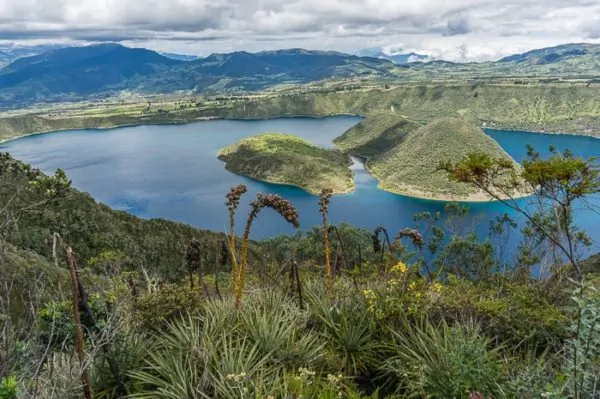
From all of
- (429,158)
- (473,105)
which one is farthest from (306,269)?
(473,105)

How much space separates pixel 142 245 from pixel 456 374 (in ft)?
118

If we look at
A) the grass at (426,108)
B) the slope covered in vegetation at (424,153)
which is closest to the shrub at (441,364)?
the slope covered in vegetation at (424,153)

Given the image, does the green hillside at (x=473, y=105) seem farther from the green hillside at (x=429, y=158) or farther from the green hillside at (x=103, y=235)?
the green hillside at (x=103, y=235)

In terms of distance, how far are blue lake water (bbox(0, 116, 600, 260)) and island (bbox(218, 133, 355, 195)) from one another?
225cm

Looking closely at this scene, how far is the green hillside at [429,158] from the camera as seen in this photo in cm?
7088

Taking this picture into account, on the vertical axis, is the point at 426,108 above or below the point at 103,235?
above

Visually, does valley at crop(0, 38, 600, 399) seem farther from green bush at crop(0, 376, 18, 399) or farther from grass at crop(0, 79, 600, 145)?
grass at crop(0, 79, 600, 145)

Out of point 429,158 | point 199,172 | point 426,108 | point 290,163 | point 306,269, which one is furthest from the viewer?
point 426,108

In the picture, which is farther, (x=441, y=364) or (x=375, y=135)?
(x=375, y=135)

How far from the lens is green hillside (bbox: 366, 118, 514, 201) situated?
70875 millimetres

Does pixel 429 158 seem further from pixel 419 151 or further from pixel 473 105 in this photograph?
pixel 473 105

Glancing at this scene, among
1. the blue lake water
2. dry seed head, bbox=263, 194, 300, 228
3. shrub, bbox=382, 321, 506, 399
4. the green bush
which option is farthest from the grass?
the green bush

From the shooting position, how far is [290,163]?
83625mm

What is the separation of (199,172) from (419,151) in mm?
40131
